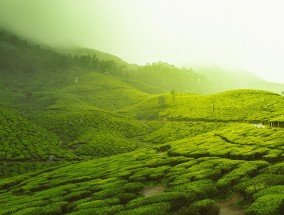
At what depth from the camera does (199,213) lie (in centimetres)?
2377

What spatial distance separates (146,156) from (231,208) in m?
33.5

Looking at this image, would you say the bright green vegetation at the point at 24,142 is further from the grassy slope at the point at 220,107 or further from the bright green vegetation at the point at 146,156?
the grassy slope at the point at 220,107

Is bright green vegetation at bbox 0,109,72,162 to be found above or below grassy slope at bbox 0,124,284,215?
below

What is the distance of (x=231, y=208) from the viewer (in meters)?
26.4

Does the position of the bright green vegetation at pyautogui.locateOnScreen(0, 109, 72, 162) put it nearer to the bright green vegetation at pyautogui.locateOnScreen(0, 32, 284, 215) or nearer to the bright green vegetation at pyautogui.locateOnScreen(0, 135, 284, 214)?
the bright green vegetation at pyautogui.locateOnScreen(0, 32, 284, 215)

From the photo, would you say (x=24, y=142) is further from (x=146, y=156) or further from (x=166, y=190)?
(x=166, y=190)

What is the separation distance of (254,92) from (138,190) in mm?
123152

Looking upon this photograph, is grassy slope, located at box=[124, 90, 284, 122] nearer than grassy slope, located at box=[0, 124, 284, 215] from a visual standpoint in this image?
No

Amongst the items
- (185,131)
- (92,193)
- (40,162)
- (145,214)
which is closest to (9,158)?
(40,162)

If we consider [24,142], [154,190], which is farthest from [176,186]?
[24,142]

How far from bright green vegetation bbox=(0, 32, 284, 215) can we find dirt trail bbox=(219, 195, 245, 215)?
2.16 ft

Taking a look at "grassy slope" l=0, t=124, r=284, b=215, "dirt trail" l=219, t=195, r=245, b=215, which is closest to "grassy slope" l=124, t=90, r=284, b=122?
"grassy slope" l=0, t=124, r=284, b=215

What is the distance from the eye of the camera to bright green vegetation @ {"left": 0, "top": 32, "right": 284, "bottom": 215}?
1096 inches

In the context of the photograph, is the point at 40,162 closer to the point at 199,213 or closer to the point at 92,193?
the point at 92,193
